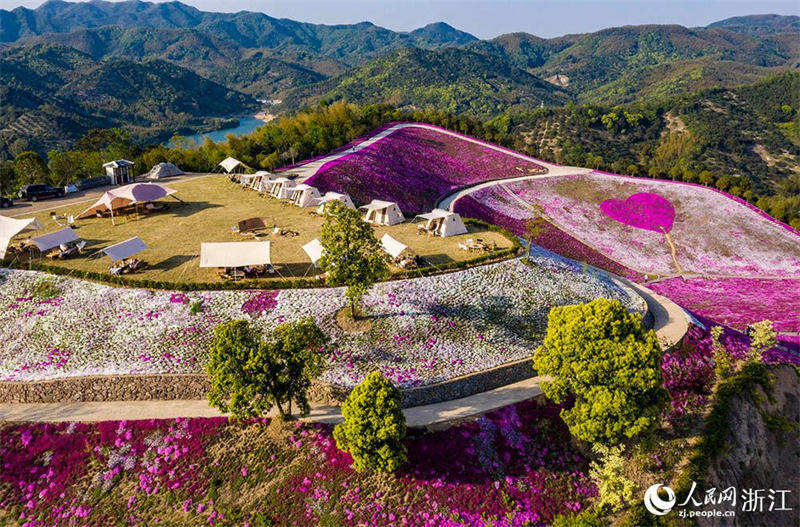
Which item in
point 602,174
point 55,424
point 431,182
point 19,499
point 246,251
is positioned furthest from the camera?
point 602,174

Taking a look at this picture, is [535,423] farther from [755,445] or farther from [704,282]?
[704,282]

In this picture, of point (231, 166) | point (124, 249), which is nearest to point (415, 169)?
point (231, 166)

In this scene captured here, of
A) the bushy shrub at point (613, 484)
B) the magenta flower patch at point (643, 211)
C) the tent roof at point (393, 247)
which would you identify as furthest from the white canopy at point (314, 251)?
the magenta flower patch at point (643, 211)

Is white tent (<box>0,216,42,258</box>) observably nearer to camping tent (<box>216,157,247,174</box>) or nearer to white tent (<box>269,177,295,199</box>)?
white tent (<box>269,177,295,199</box>)

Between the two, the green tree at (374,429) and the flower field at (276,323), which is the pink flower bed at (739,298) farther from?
the green tree at (374,429)

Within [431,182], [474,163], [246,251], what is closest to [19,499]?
[246,251]

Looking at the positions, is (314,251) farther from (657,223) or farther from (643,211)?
(643,211)


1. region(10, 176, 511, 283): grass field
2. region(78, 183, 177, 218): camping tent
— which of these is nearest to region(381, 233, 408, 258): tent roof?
region(10, 176, 511, 283): grass field
